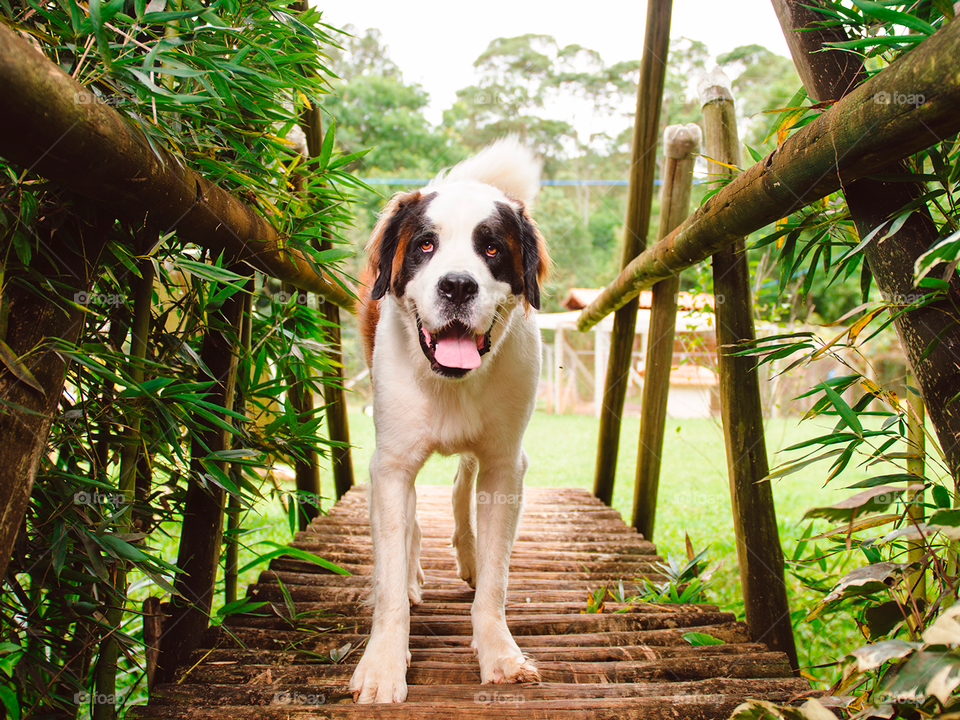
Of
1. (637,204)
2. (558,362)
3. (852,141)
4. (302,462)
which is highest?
(558,362)

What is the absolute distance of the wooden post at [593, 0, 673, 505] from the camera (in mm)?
3211

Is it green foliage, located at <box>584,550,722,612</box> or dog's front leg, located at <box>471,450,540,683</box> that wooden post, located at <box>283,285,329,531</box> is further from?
green foliage, located at <box>584,550,722,612</box>

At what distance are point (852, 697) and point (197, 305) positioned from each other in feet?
6.49

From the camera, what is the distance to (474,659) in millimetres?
1893

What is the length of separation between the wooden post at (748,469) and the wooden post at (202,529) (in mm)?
1680

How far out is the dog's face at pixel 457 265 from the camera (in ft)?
5.85

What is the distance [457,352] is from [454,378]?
87mm

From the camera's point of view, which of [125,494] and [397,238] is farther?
[397,238]

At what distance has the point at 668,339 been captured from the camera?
3.30 meters

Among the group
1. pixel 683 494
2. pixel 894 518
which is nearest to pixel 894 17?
pixel 894 518

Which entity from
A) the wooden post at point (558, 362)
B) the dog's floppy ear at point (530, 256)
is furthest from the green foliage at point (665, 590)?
the wooden post at point (558, 362)

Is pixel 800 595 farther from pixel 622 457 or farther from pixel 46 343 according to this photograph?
pixel 622 457

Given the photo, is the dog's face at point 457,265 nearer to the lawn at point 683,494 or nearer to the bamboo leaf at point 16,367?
the lawn at point 683,494

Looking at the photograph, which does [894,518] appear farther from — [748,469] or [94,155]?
[94,155]
